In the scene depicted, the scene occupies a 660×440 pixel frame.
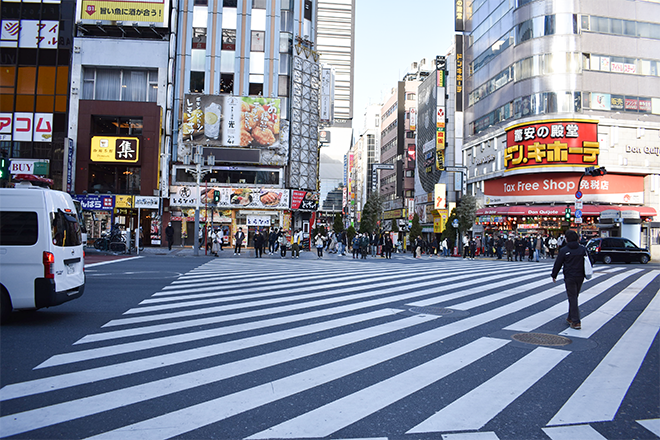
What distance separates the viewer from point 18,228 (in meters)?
7.06

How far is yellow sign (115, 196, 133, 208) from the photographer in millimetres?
37094

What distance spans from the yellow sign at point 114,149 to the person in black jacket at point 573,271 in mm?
35513

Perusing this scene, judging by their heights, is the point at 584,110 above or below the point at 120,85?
below

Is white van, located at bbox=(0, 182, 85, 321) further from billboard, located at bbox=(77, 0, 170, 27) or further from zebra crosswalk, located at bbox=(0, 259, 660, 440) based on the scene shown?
billboard, located at bbox=(77, 0, 170, 27)

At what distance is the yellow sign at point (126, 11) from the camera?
1523 inches

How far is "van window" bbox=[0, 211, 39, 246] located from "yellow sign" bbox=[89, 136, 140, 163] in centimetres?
3192

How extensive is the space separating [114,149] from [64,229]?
3237cm

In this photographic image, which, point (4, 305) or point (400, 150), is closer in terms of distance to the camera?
point (4, 305)

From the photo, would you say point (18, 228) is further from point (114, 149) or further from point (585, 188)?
point (585, 188)

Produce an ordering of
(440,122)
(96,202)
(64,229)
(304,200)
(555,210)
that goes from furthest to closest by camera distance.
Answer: (440,122) → (304,200) → (555,210) → (96,202) → (64,229)

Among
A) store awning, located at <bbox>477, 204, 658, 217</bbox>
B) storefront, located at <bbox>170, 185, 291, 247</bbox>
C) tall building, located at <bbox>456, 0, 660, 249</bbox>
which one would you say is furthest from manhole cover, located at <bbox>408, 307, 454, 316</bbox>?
tall building, located at <bbox>456, 0, 660, 249</bbox>

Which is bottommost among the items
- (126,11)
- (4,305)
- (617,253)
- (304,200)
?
(4,305)

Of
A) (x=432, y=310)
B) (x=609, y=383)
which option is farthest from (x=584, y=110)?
(x=609, y=383)

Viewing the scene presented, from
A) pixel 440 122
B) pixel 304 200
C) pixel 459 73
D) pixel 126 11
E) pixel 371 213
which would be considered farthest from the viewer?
pixel 371 213
